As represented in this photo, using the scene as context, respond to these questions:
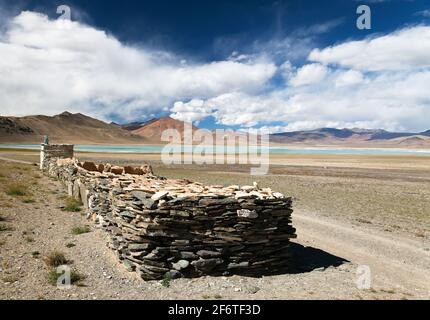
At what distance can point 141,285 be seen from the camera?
8.59 metres

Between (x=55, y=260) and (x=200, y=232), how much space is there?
12.7 ft

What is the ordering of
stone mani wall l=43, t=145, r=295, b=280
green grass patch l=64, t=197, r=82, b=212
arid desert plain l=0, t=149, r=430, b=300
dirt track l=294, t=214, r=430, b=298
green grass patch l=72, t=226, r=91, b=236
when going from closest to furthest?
1. arid desert plain l=0, t=149, r=430, b=300
2. stone mani wall l=43, t=145, r=295, b=280
3. dirt track l=294, t=214, r=430, b=298
4. green grass patch l=72, t=226, r=91, b=236
5. green grass patch l=64, t=197, r=82, b=212

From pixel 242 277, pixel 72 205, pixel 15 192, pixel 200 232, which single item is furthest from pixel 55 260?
pixel 15 192

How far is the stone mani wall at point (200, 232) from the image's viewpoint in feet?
29.6

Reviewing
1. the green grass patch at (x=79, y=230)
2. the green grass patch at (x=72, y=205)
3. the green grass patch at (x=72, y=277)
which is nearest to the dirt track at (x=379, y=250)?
the green grass patch at (x=72, y=277)

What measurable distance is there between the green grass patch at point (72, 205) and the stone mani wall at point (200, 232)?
6906 mm

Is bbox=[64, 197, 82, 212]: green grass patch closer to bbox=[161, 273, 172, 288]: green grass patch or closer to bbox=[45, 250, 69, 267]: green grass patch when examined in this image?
bbox=[45, 250, 69, 267]: green grass patch

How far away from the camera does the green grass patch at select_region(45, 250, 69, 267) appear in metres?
9.58

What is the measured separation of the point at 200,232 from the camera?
29.9ft

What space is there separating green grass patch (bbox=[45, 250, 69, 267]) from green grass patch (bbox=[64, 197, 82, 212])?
625cm

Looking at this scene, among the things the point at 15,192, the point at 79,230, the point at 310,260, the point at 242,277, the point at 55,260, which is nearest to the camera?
the point at 242,277

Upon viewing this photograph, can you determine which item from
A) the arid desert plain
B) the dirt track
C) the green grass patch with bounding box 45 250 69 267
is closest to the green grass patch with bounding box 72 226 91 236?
the arid desert plain

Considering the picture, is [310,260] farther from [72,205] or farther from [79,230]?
[72,205]
